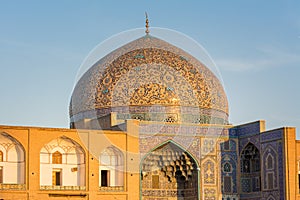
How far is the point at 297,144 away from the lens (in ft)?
77.6

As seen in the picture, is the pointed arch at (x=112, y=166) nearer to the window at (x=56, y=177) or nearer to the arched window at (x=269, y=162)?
the window at (x=56, y=177)

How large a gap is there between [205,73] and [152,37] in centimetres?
234

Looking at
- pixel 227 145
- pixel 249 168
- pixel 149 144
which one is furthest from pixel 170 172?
pixel 249 168

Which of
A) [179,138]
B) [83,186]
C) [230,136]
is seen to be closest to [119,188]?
[83,186]

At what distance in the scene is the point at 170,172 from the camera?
82.2 ft

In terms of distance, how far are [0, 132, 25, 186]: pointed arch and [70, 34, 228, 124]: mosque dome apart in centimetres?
406

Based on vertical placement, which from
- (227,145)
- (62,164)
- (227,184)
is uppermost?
(227,145)

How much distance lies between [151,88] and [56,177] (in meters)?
4.48

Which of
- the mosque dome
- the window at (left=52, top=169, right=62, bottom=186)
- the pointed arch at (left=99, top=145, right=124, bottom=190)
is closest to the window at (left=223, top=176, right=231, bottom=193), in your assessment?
the mosque dome

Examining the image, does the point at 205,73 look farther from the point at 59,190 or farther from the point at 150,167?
the point at 59,190

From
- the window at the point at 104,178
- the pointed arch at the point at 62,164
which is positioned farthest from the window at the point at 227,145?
the pointed arch at the point at 62,164

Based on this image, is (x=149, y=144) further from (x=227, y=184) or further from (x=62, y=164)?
(x=227, y=184)

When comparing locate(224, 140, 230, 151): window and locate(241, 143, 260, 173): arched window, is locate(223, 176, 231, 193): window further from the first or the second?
locate(224, 140, 230, 151): window

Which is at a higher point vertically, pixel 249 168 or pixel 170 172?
pixel 249 168
